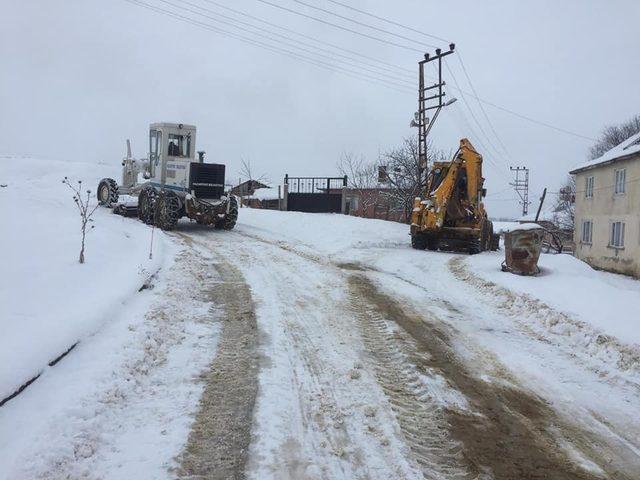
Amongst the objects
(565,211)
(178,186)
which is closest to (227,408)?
(178,186)

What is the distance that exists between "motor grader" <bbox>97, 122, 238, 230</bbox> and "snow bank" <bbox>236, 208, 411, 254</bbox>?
148 cm

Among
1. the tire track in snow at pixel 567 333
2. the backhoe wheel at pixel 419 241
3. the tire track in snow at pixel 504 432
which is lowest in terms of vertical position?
the tire track in snow at pixel 504 432

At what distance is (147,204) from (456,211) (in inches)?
441

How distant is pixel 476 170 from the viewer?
1755 cm

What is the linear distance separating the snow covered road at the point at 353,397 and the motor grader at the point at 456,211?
797 cm

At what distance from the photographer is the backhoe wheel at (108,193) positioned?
21.1m

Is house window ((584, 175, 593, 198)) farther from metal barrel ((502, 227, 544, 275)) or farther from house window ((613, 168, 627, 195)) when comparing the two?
metal barrel ((502, 227, 544, 275))

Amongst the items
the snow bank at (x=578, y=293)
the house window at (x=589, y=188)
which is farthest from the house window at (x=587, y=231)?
the snow bank at (x=578, y=293)

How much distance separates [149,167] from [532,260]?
14.2 meters

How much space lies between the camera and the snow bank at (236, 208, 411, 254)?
17719 millimetres

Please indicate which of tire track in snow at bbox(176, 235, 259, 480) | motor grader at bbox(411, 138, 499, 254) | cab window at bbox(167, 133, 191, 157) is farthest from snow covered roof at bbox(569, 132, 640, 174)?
tire track in snow at bbox(176, 235, 259, 480)

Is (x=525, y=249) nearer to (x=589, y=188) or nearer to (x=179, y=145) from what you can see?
(x=179, y=145)

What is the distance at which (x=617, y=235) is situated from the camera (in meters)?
26.5

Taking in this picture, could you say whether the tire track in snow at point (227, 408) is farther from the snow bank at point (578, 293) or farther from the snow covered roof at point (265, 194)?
the snow covered roof at point (265, 194)
